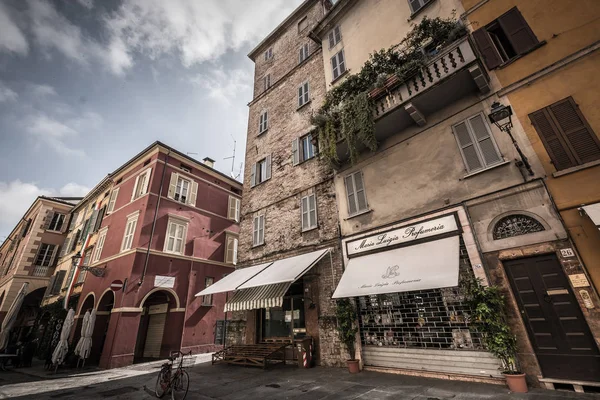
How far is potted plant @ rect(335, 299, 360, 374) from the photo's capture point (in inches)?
315

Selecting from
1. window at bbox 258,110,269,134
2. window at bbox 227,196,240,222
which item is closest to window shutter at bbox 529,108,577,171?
window at bbox 258,110,269,134

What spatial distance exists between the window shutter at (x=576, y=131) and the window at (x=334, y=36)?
33.2 ft

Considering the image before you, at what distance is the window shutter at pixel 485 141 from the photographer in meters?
6.94

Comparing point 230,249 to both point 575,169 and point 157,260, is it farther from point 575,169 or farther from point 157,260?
point 575,169

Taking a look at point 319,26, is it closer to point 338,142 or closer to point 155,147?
point 338,142

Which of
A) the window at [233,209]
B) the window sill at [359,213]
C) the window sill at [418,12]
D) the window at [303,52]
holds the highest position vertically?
the window at [303,52]

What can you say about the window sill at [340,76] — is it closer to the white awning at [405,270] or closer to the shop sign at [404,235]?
the shop sign at [404,235]

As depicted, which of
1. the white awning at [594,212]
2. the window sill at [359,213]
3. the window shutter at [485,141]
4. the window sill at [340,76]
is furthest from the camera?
the window sill at [340,76]

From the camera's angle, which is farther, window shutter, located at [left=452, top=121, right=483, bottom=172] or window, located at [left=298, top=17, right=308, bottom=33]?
window, located at [left=298, top=17, right=308, bottom=33]

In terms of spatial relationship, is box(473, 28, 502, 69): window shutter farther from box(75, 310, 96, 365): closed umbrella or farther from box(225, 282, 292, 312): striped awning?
box(75, 310, 96, 365): closed umbrella

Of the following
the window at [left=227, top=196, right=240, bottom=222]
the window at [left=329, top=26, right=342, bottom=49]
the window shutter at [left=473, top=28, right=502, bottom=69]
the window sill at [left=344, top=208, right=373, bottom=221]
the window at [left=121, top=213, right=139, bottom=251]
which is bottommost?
the window sill at [left=344, top=208, right=373, bottom=221]

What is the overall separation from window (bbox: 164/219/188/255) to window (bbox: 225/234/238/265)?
3616mm

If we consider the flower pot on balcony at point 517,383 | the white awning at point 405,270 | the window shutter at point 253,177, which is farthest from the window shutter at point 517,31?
the window shutter at point 253,177

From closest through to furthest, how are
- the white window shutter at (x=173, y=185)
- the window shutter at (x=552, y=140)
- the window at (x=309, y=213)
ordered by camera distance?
Result: 1. the window shutter at (x=552, y=140)
2. the window at (x=309, y=213)
3. the white window shutter at (x=173, y=185)
